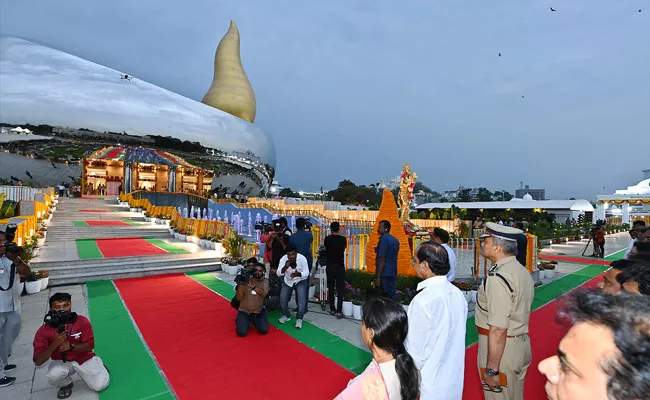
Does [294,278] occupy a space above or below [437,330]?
below

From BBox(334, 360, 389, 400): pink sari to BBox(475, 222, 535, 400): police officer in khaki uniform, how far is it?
1166mm

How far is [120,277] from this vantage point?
30.3 feet

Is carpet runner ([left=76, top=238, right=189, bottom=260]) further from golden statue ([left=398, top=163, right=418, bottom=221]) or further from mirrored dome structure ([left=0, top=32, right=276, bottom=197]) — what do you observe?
mirrored dome structure ([left=0, top=32, right=276, bottom=197])

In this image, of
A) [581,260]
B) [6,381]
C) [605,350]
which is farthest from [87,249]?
[581,260]

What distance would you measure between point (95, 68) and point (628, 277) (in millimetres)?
48013

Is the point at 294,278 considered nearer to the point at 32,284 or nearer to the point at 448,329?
the point at 448,329

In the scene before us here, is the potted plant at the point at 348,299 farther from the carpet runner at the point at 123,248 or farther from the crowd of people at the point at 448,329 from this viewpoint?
the carpet runner at the point at 123,248

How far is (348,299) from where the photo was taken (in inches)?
258

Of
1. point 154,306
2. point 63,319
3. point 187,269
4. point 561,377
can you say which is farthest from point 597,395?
point 187,269

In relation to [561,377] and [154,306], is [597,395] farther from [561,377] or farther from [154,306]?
[154,306]

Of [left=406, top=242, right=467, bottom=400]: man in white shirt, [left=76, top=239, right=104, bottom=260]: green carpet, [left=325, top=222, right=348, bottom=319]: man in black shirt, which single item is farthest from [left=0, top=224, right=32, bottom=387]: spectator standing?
[left=76, top=239, right=104, bottom=260]: green carpet

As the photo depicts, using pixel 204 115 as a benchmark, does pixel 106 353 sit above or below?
below

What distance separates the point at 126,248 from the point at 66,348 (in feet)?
32.4

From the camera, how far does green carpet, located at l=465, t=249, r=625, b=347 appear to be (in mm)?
5801
